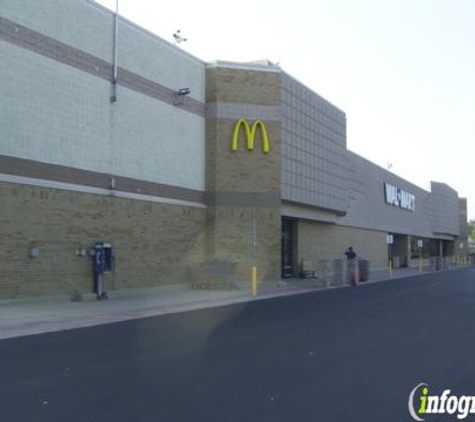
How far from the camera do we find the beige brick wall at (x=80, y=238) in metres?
18.0

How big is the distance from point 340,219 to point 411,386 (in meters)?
33.2

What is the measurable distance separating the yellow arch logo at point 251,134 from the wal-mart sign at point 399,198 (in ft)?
84.9

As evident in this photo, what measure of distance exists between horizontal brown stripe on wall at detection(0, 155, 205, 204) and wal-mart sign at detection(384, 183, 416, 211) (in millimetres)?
29124

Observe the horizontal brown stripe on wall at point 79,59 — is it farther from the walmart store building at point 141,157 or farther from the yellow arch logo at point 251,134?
the yellow arch logo at point 251,134

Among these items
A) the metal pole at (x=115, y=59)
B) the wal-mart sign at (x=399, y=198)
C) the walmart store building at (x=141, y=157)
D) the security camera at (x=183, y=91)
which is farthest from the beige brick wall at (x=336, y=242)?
the metal pole at (x=115, y=59)

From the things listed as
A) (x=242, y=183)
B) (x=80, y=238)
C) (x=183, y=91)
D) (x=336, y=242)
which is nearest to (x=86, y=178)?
(x=80, y=238)

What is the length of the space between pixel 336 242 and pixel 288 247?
6.78 meters

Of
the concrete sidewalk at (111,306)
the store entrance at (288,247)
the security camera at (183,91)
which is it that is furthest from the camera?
the store entrance at (288,247)

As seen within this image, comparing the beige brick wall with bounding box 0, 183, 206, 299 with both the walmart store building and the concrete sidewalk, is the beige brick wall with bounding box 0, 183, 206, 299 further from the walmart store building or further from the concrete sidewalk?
the concrete sidewalk

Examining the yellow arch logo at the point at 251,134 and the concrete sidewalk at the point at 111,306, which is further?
the yellow arch logo at the point at 251,134

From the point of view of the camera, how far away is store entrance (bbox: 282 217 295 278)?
3431cm

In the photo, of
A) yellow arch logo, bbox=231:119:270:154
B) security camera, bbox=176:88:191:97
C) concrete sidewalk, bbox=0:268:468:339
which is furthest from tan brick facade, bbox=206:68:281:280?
security camera, bbox=176:88:191:97

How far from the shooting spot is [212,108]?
27.8 meters

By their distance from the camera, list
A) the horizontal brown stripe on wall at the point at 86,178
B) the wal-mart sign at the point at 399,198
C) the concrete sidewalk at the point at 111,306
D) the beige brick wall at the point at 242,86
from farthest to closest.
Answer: the wal-mart sign at the point at 399,198 < the beige brick wall at the point at 242,86 < the horizontal brown stripe on wall at the point at 86,178 < the concrete sidewalk at the point at 111,306
